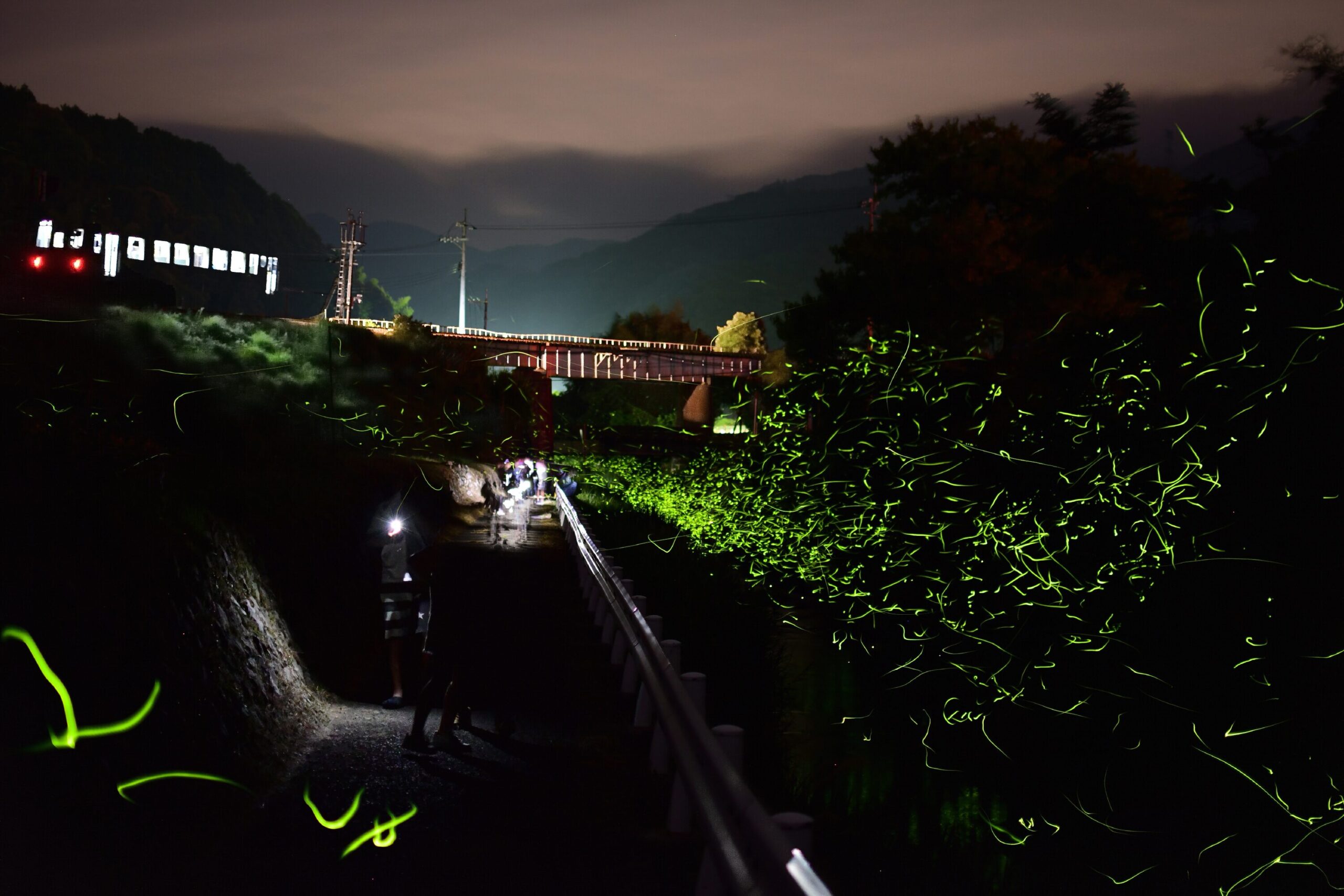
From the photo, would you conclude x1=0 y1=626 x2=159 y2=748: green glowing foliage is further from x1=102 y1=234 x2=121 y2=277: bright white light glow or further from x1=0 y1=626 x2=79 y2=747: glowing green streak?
x1=102 y1=234 x2=121 y2=277: bright white light glow

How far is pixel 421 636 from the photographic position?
10.3m

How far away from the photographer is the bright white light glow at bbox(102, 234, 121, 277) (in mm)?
85875

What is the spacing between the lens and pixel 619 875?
5.75 m

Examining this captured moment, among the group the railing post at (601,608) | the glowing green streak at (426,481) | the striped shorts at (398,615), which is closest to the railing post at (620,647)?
the railing post at (601,608)

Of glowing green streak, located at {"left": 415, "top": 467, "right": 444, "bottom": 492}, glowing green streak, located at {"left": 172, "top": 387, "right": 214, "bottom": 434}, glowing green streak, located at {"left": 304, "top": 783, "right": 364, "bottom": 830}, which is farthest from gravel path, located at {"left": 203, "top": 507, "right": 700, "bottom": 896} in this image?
glowing green streak, located at {"left": 415, "top": 467, "right": 444, "bottom": 492}

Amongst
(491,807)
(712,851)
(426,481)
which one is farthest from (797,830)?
(426,481)

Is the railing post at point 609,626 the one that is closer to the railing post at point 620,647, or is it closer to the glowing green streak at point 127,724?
the railing post at point 620,647

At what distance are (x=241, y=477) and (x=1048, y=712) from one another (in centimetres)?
1156

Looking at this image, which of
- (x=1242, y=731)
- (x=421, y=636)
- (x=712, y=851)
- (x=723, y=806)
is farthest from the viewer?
(x=1242, y=731)

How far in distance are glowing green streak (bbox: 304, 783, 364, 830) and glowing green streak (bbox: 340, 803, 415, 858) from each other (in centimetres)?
18

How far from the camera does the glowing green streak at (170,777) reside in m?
6.06

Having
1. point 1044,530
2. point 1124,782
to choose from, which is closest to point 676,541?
point 1044,530

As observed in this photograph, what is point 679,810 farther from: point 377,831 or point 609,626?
point 609,626

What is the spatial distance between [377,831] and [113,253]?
9353 centimetres
